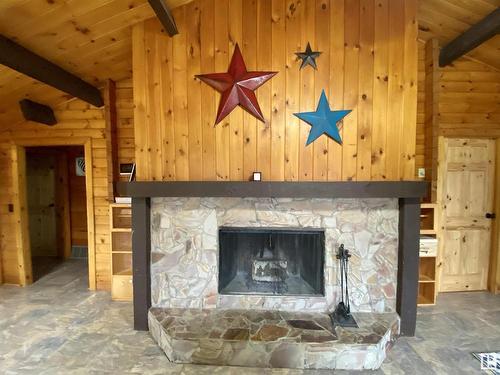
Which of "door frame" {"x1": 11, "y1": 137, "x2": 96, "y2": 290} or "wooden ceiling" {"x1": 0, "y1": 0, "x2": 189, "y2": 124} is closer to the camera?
"wooden ceiling" {"x1": 0, "y1": 0, "x2": 189, "y2": 124}

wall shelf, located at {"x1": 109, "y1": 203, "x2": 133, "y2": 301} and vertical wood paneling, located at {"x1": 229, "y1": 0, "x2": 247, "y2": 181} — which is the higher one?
vertical wood paneling, located at {"x1": 229, "y1": 0, "x2": 247, "y2": 181}

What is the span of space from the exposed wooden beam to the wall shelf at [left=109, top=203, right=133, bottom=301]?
130 centimetres

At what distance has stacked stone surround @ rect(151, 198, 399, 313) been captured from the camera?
7.67ft

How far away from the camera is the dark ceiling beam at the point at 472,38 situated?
226 centimetres

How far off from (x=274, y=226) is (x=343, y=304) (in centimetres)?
89

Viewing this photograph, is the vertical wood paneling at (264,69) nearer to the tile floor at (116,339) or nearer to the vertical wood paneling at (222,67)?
the vertical wood paneling at (222,67)

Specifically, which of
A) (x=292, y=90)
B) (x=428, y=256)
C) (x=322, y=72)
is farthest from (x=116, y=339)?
(x=428, y=256)

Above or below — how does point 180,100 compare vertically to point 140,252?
above

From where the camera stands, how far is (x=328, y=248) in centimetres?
235

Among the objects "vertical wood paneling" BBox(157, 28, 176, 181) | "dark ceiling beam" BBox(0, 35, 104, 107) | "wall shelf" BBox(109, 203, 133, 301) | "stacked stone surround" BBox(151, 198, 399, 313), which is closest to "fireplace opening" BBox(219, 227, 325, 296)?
"stacked stone surround" BBox(151, 198, 399, 313)

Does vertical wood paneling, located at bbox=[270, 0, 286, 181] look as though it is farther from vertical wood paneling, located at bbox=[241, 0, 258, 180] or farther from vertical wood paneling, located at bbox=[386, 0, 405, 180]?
vertical wood paneling, located at bbox=[386, 0, 405, 180]

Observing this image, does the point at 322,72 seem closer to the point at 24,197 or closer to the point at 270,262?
the point at 270,262

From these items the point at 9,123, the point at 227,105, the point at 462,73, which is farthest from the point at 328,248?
the point at 9,123

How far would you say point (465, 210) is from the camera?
10.6ft
